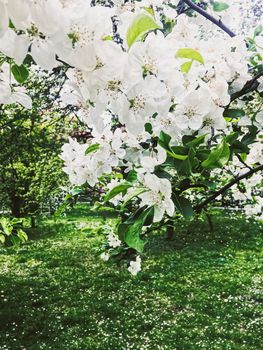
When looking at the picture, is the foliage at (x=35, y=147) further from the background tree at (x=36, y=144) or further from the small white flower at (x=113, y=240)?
the small white flower at (x=113, y=240)

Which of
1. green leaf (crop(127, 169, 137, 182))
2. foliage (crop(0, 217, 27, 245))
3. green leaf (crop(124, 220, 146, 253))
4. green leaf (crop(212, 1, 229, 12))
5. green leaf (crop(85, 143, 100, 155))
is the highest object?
green leaf (crop(212, 1, 229, 12))

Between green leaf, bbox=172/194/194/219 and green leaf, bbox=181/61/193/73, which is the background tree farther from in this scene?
green leaf, bbox=181/61/193/73

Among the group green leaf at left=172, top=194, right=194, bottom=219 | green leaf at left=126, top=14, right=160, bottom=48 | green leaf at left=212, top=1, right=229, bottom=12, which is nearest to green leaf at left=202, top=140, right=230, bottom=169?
green leaf at left=172, top=194, right=194, bottom=219

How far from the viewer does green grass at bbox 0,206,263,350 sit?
5891 mm

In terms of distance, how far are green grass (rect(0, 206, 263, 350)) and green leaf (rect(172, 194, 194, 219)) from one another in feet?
8.70

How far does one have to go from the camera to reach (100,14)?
679 millimetres

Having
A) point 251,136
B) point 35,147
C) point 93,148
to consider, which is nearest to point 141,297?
point 35,147

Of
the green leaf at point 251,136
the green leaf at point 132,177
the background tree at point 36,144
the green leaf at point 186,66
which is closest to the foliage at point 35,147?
the background tree at point 36,144

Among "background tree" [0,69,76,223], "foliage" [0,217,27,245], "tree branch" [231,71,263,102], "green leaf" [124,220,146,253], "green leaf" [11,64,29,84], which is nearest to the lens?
"green leaf" [11,64,29,84]

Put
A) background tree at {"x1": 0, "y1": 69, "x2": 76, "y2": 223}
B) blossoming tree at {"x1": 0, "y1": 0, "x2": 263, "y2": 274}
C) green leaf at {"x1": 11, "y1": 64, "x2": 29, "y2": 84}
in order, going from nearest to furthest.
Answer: blossoming tree at {"x1": 0, "y1": 0, "x2": 263, "y2": 274}
green leaf at {"x1": 11, "y1": 64, "x2": 29, "y2": 84}
background tree at {"x1": 0, "y1": 69, "x2": 76, "y2": 223}

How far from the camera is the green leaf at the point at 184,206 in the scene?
1096 millimetres

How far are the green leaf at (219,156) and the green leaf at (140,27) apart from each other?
0.40 metres

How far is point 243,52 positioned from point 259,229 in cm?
1258

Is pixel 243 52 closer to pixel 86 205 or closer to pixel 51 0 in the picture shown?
pixel 51 0
